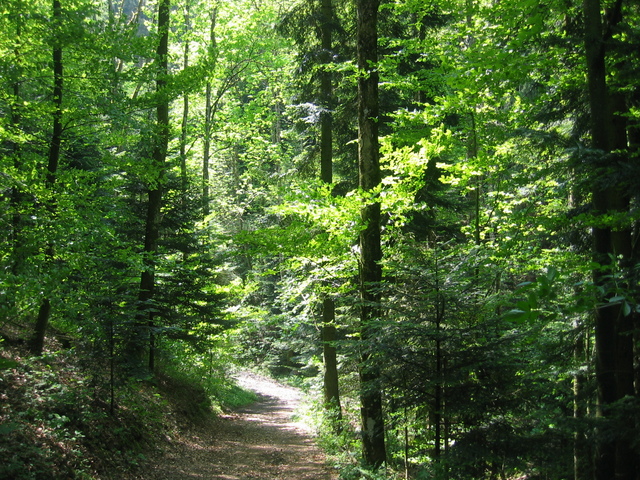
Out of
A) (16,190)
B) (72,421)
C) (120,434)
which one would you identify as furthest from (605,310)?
(120,434)

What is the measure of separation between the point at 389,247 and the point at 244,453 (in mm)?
6647

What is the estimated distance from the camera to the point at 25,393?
701cm

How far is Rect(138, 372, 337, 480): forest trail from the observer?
893 centimetres

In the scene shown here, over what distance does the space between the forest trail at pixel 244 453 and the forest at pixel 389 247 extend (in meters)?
0.62

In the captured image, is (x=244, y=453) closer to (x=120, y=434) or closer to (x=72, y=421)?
(x=120, y=434)

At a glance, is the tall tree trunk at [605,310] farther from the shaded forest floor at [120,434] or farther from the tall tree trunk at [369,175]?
the shaded forest floor at [120,434]

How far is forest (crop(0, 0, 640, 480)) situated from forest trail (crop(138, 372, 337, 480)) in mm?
619

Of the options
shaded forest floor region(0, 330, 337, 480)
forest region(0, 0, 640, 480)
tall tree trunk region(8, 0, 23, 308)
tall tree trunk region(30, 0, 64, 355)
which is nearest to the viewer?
tall tree trunk region(8, 0, 23, 308)

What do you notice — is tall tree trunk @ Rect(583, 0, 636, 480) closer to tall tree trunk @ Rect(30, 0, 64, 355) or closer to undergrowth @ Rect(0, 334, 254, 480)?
undergrowth @ Rect(0, 334, 254, 480)

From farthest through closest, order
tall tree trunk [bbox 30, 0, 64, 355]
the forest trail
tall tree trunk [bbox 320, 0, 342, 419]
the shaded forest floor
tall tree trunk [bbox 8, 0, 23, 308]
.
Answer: tall tree trunk [bbox 320, 0, 342, 419] → the forest trail → tall tree trunk [bbox 30, 0, 64, 355] → the shaded forest floor → tall tree trunk [bbox 8, 0, 23, 308]

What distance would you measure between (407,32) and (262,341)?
22036 millimetres

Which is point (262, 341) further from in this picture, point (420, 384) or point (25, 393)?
point (420, 384)

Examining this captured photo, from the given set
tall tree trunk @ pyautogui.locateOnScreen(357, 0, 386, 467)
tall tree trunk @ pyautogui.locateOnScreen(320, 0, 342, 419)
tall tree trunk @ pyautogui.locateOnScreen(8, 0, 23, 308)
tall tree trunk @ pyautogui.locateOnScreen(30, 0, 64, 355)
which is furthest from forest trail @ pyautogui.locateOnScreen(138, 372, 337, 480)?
tall tree trunk @ pyautogui.locateOnScreen(8, 0, 23, 308)

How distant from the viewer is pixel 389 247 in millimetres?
8195
